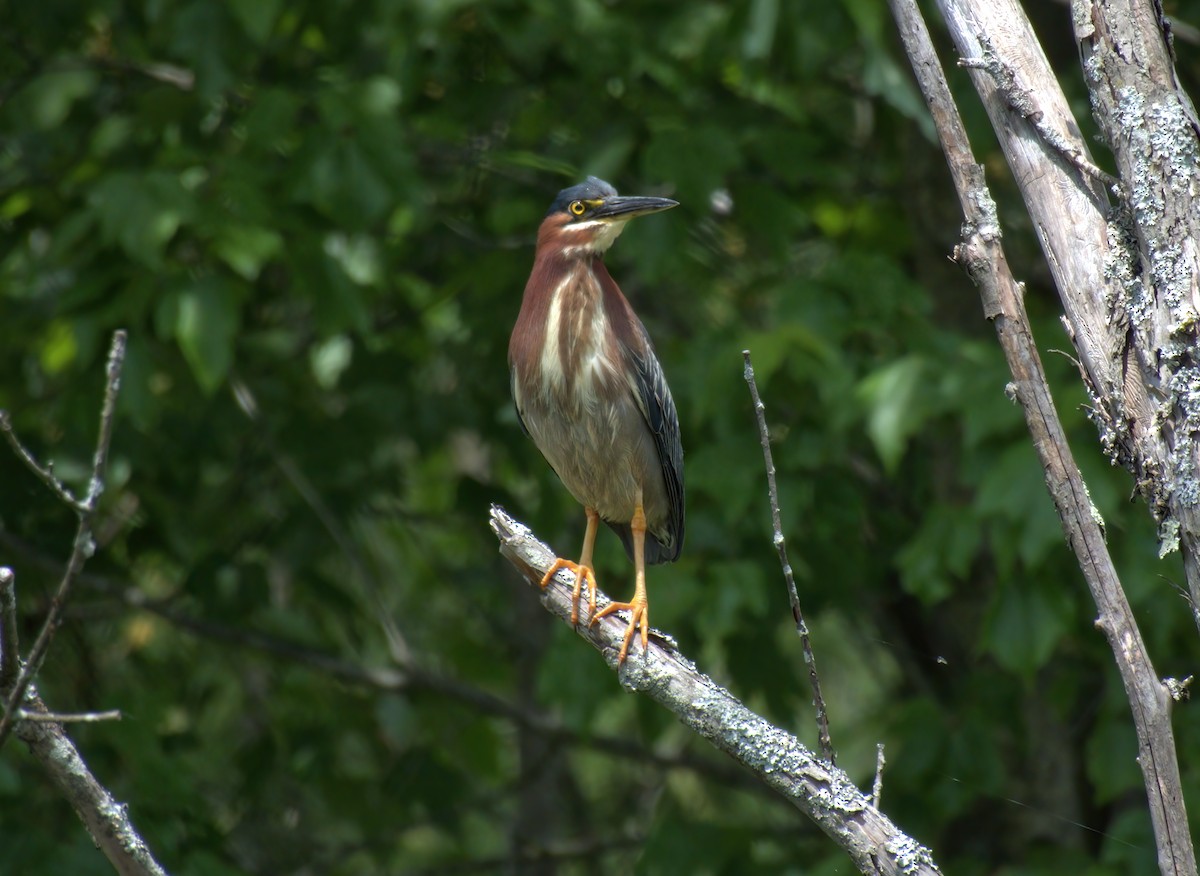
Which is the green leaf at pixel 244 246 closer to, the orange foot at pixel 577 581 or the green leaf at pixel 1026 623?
the orange foot at pixel 577 581

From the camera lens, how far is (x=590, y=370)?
3777mm

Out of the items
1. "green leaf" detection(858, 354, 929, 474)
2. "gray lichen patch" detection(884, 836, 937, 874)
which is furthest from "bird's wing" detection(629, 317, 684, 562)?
"gray lichen patch" detection(884, 836, 937, 874)

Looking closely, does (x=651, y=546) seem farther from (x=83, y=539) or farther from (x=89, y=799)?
(x=83, y=539)

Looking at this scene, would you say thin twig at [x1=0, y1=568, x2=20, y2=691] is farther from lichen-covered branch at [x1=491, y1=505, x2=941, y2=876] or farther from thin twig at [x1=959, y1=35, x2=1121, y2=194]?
thin twig at [x1=959, y1=35, x2=1121, y2=194]

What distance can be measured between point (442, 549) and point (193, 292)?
145 inches

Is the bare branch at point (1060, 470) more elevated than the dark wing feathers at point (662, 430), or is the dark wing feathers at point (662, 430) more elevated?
the bare branch at point (1060, 470)

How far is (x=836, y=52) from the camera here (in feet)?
16.4

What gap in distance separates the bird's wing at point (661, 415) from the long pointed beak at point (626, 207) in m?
0.34

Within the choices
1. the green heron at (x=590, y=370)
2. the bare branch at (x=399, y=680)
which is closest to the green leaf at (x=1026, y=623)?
the green heron at (x=590, y=370)

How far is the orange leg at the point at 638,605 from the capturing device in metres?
2.74

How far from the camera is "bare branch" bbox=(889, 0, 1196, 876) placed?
185cm

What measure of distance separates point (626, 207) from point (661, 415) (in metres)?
0.65

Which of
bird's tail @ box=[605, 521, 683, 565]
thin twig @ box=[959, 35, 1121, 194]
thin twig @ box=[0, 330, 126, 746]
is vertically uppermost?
→ thin twig @ box=[959, 35, 1121, 194]

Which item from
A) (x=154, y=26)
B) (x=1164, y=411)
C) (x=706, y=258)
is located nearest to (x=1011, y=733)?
(x=706, y=258)
